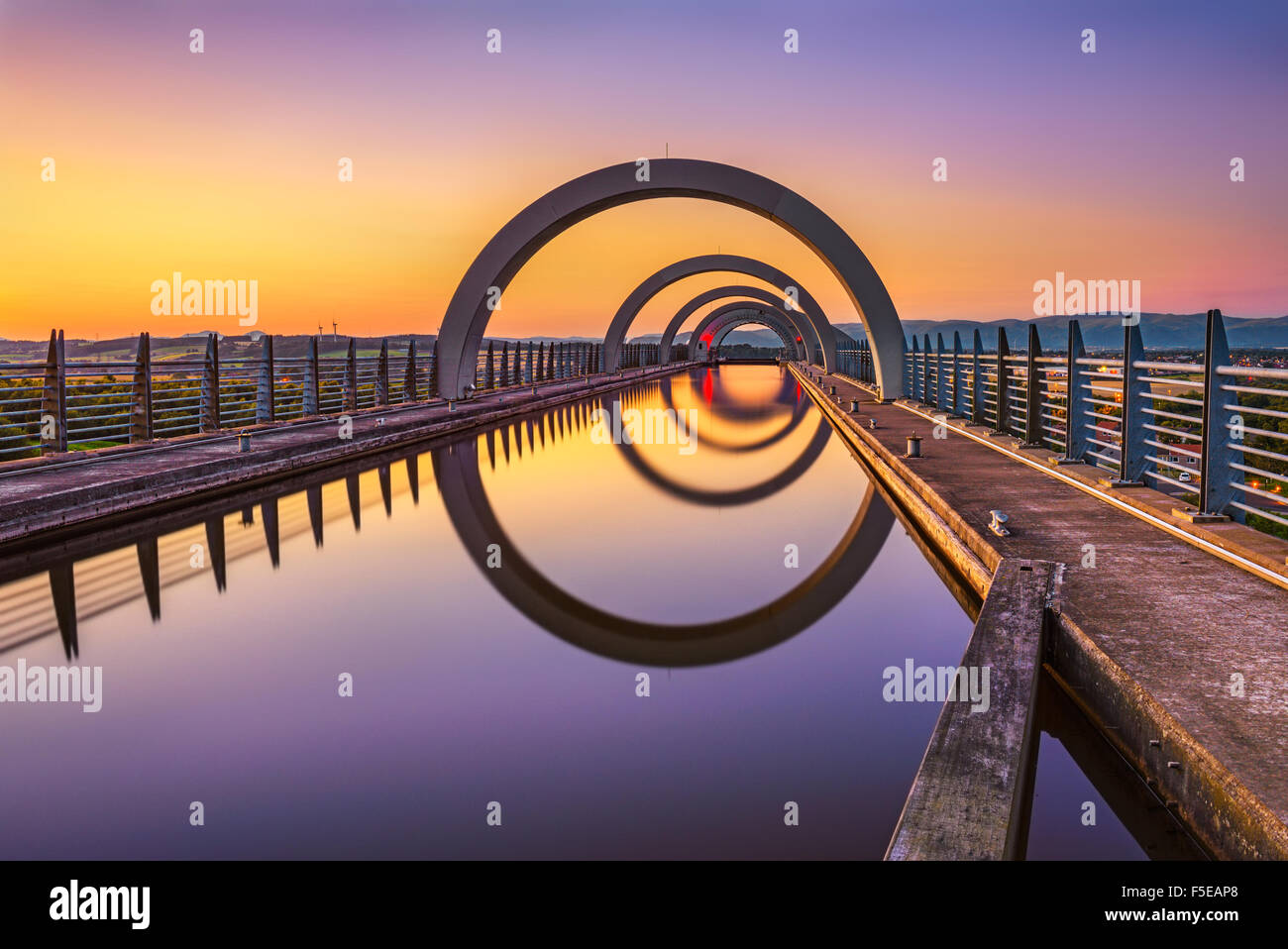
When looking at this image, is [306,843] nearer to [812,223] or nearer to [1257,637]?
[1257,637]

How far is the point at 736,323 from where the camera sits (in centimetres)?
8481

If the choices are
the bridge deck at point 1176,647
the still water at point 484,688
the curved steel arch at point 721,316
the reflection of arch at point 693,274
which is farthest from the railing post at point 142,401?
the curved steel arch at point 721,316

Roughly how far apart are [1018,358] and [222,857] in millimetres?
11339

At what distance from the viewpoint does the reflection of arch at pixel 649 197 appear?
69.4 feet

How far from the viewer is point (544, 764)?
11.2 feet

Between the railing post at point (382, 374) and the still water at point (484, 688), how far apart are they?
10286mm

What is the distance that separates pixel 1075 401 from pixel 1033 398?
169 cm

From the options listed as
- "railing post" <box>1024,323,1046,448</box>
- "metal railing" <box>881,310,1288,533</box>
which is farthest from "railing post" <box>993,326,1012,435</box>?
"railing post" <box>1024,323,1046,448</box>

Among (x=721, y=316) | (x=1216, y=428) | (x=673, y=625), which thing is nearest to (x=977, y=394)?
(x=1216, y=428)

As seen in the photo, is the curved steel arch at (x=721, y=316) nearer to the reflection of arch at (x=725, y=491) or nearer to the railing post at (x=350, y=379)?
the railing post at (x=350, y=379)

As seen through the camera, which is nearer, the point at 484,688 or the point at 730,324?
the point at 484,688

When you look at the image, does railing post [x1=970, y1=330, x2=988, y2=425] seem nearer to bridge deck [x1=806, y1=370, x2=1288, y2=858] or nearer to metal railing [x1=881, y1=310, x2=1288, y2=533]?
metal railing [x1=881, y1=310, x2=1288, y2=533]

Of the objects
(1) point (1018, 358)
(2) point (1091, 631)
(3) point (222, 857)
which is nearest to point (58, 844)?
(3) point (222, 857)

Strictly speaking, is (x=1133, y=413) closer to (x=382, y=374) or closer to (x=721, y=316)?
(x=382, y=374)
